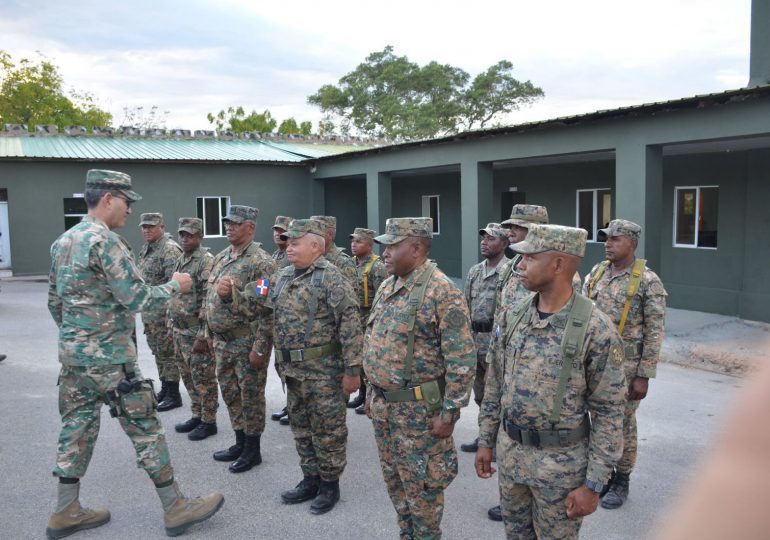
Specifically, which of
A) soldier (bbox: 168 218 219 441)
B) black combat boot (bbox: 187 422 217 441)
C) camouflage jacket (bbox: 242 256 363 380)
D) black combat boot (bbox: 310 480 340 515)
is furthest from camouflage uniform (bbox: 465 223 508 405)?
black combat boot (bbox: 187 422 217 441)

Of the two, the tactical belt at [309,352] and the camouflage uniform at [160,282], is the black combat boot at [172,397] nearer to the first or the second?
the camouflage uniform at [160,282]

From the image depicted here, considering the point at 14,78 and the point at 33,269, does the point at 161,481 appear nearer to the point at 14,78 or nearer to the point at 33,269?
the point at 33,269

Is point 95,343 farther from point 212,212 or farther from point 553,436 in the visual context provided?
point 212,212

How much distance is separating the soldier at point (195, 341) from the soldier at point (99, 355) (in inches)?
61.0

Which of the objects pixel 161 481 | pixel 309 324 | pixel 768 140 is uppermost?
pixel 768 140

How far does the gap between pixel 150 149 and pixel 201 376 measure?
16615mm

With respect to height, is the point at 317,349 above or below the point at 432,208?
below

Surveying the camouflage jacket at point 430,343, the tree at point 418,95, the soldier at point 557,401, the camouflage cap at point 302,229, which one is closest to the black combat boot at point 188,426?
the camouflage cap at point 302,229

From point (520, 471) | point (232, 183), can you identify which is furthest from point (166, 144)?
point (520, 471)

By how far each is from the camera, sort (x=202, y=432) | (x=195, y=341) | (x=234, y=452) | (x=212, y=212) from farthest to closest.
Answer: (x=212, y=212) < (x=202, y=432) < (x=195, y=341) < (x=234, y=452)

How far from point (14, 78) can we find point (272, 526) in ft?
162

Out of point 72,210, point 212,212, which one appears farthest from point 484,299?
point 72,210

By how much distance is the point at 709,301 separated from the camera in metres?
12.0

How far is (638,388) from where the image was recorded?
443cm
